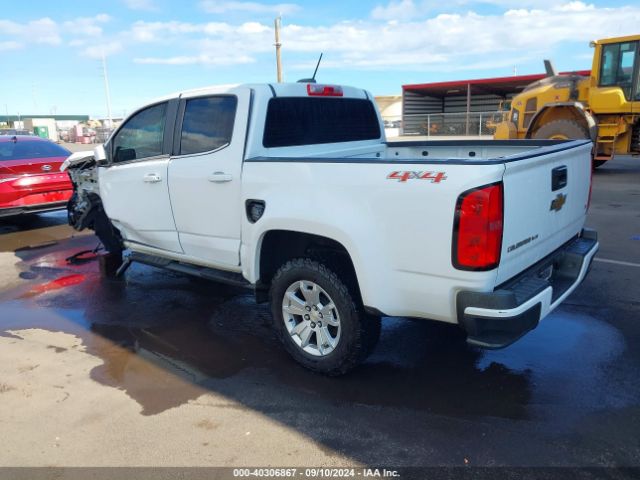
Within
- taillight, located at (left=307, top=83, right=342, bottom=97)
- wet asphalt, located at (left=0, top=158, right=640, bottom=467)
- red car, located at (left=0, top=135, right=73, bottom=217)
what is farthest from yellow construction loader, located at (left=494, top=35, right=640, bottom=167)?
red car, located at (left=0, top=135, right=73, bottom=217)

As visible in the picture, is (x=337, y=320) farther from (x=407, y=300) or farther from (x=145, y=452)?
(x=145, y=452)

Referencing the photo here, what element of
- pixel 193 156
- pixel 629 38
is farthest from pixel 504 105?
pixel 193 156

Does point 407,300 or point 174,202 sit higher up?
point 174,202

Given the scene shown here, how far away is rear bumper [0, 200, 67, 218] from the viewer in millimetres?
8336

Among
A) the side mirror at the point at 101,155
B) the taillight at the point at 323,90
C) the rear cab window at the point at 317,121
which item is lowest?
the side mirror at the point at 101,155

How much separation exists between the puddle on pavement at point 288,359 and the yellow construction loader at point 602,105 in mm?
10036

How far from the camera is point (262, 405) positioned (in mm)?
3371

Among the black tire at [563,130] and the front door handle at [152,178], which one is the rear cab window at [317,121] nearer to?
the front door handle at [152,178]

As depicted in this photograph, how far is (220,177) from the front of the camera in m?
4.04

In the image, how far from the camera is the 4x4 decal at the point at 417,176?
2.80 metres

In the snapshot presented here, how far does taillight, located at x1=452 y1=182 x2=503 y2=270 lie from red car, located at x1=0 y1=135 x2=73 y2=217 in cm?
789

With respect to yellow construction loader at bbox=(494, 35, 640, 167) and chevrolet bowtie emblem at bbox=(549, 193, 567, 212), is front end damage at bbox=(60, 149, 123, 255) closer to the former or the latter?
chevrolet bowtie emblem at bbox=(549, 193, 567, 212)

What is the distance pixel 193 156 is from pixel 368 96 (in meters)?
1.90

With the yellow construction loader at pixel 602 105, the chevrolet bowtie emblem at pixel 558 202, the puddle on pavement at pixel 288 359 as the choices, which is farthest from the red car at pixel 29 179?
the yellow construction loader at pixel 602 105
